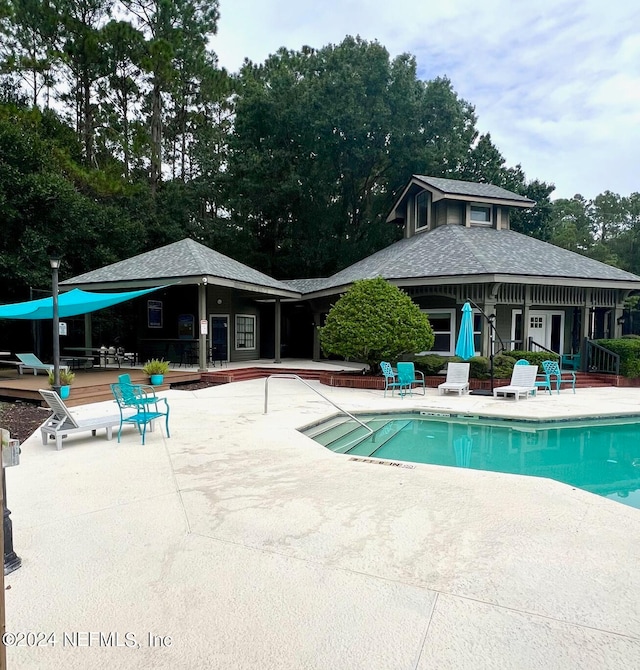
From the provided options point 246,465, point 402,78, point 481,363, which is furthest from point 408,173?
point 246,465

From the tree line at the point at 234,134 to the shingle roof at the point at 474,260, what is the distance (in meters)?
7.71

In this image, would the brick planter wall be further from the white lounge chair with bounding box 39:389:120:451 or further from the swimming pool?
the white lounge chair with bounding box 39:389:120:451

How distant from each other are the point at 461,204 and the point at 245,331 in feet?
32.5

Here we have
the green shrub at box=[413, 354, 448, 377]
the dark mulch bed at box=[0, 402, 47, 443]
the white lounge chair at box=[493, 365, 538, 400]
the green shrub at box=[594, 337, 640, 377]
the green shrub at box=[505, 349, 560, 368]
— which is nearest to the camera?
the dark mulch bed at box=[0, 402, 47, 443]

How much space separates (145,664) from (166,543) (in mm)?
1194

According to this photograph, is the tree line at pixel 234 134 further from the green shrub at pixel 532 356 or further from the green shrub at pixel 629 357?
the green shrub at pixel 532 356

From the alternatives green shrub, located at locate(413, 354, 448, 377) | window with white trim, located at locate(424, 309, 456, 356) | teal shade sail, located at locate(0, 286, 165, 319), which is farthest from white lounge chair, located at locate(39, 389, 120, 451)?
window with white trim, located at locate(424, 309, 456, 356)

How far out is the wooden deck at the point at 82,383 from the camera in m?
9.72

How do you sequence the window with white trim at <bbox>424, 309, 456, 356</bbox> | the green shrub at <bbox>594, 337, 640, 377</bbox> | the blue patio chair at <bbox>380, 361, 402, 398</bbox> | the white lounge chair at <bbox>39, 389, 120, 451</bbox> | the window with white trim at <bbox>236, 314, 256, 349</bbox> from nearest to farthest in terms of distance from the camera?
the white lounge chair at <bbox>39, 389, 120, 451</bbox>, the blue patio chair at <bbox>380, 361, 402, 398</bbox>, the green shrub at <bbox>594, 337, 640, 377</bbox>, the window with white trim at <bbox>424, 309, 456, 356</bbox>, the window with white trim at <bbox>236, 314, 256, 349</bbox>

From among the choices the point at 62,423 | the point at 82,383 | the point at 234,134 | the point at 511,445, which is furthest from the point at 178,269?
the point at 234,134

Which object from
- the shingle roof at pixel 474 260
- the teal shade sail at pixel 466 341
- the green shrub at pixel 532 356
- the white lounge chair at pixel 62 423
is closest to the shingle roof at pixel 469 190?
the shingle roof at pixel 474 260

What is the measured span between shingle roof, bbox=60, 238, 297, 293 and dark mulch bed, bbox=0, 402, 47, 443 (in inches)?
210

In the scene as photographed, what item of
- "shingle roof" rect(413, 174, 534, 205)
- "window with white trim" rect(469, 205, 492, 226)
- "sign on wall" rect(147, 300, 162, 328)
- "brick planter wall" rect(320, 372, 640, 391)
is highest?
"shingle roof" rect(413, 174, 534, 205)

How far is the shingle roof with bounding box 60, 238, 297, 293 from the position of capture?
44.1 ft
